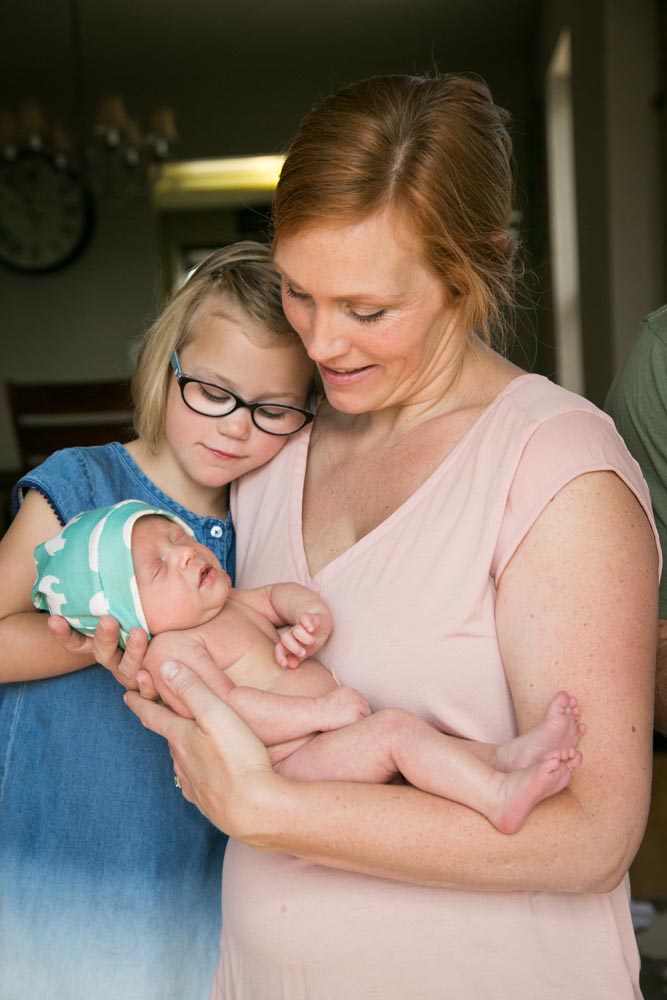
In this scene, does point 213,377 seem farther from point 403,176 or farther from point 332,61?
point 332,61

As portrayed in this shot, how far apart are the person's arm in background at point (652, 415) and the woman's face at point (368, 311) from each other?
0.94 ft

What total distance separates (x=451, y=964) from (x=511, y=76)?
21.6 ft

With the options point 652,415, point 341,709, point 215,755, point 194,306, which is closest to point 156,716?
point 215,755

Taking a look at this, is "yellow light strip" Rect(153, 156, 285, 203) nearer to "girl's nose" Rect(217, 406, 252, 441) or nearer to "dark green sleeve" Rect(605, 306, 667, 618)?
"girl's nose" Rect(217, 406, 252, 441)

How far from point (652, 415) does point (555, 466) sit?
42 centimetres

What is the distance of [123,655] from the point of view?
1401 mm

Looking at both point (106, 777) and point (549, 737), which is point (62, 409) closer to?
point (106, 777)

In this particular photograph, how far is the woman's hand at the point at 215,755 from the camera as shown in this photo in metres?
1.16

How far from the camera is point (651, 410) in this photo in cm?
152

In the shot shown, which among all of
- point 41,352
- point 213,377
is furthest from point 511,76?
point 213,377

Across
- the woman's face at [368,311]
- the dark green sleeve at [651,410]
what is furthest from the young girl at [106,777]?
the dark green sleeve at [651,410]

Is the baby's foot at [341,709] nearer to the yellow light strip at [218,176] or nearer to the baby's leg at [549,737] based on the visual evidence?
the baby's leg at [549,737]

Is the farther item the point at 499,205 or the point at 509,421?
the point at 499,205

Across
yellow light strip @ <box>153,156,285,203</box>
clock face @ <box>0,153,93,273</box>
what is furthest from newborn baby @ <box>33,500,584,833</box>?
yellow light strip @ <box>153,156,285,203</box>
